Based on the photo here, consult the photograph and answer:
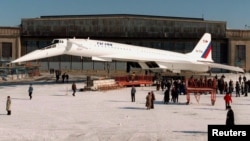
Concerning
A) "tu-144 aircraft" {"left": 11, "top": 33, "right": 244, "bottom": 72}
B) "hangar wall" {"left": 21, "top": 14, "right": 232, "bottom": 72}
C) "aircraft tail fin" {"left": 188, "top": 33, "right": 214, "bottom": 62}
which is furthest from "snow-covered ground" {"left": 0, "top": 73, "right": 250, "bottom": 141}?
"hangar wall" {"left": 21, "top": 14, "right": 232, "bottom": 72}

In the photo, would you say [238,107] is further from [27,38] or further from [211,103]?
[27,38]

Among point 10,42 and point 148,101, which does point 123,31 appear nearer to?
point 10,42

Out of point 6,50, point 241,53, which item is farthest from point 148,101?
point 241,53

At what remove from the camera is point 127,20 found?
2849 inches

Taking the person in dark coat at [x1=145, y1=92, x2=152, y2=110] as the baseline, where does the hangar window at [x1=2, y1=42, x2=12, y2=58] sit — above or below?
above

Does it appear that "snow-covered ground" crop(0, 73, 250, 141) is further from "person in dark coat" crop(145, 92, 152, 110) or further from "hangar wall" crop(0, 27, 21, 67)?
"hangar wall" crop(0, 27, 21, 67)

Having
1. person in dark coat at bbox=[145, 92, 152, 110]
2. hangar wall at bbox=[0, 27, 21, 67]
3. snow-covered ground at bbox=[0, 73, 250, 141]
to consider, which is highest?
hangar wall at bbox=[0, 27, 21, 67]

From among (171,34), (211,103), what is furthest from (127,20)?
(211,103)

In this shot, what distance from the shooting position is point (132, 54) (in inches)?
1983

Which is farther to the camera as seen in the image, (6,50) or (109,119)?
(6,50)

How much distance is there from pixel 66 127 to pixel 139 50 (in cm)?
3320

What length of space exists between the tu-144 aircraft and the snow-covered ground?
550 inches

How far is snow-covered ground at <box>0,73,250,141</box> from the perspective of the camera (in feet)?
55.8

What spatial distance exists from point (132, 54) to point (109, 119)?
29568 millimetres
